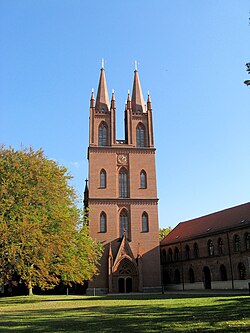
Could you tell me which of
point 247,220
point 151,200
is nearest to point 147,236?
point 151,200

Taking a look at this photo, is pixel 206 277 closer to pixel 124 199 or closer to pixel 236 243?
pixel 236 243

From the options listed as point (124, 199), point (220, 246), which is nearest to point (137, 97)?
point (124, 199)

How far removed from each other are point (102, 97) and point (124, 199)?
51.8ft

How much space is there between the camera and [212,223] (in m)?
53.7

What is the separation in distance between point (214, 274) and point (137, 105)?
84.6ft

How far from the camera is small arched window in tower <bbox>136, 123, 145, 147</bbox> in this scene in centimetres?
5513

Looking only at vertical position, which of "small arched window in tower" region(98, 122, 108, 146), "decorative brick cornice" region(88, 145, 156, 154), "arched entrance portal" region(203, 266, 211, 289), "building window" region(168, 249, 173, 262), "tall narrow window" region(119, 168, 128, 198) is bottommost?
"arched entrance portal" region(203, 266, 211, 289)

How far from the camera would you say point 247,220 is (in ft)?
149

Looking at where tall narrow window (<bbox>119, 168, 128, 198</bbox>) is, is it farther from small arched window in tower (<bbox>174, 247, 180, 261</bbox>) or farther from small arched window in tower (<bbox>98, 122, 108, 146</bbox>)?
small arched window in tower (<bbox>174, 247, 180, 261</bbox>)

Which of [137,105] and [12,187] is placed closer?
[12,187]

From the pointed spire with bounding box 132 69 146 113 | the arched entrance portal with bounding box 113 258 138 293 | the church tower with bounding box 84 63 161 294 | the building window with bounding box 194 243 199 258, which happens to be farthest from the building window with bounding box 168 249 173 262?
the pointed spire with bounding box 132 69 146 113

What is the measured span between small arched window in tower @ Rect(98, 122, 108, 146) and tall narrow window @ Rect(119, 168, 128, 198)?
15.4 feet

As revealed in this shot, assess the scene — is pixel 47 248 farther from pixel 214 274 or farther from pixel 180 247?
pixel 180 247

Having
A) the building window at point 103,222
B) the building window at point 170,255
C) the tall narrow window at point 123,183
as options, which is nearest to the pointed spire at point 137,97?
the tall narrow window at point 123,183
